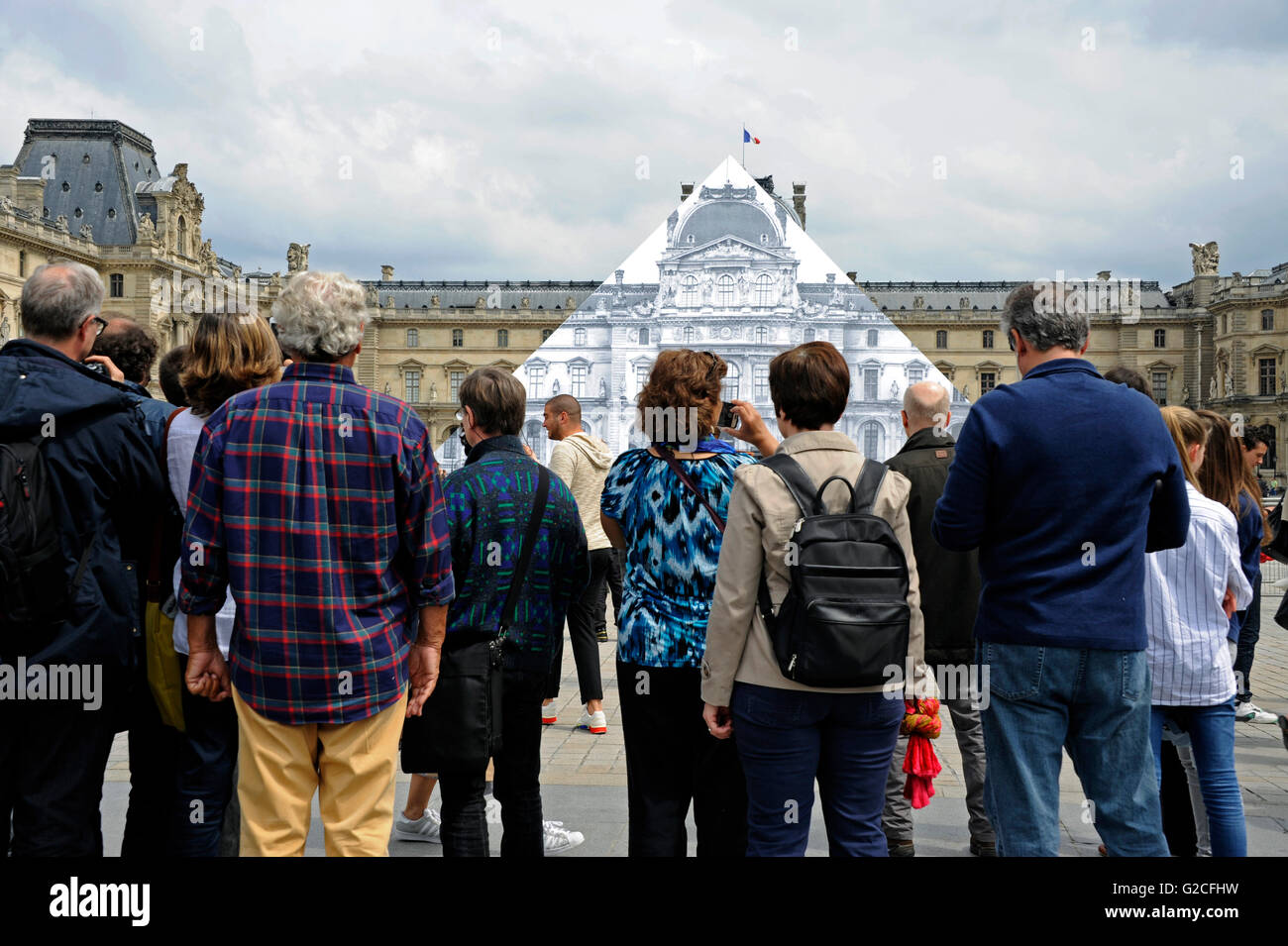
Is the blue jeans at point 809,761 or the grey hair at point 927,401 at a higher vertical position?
the grey hair at point 927,401

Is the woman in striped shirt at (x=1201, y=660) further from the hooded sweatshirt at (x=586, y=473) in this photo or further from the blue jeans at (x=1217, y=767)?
the hooded sweatshirt at (x=586, y=473)

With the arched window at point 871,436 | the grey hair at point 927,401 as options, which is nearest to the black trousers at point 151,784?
the grey hair at point 927,401

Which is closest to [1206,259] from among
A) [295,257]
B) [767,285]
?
[767,285]

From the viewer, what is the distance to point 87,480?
9.38 feet

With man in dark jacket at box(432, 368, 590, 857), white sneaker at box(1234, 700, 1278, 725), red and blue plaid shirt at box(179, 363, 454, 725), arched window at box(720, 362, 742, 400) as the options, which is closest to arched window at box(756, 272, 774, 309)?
arched window at box(720, 362, 742, 400)

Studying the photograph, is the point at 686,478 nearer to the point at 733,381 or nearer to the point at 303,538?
the point at 303,538

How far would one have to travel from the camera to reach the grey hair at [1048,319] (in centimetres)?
282

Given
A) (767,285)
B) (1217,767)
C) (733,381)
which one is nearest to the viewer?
(1217,767)

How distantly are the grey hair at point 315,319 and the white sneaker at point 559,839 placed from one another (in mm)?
2031

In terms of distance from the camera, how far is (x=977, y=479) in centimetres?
272

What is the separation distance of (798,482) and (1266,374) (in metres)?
71.6
